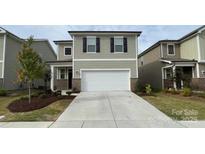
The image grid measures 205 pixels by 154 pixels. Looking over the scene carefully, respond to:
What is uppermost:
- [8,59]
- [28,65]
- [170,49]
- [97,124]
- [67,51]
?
[170,49]

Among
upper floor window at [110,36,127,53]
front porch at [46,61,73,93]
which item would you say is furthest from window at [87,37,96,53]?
front porch at [46,61,73,93]

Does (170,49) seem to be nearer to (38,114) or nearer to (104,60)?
(104,60)

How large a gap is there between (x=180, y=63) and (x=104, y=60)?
7.99 metres

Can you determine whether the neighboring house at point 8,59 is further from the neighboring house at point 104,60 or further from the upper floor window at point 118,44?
the upper floor window at point 118,44

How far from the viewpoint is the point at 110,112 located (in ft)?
30.8

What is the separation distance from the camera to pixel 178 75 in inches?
701

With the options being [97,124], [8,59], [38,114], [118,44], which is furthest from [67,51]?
[97,124]

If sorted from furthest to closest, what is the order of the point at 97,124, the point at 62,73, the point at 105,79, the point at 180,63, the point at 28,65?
the point at 62,73, the point at 180,63, the point at 105,79, the point at 28,65, the point at 97,124

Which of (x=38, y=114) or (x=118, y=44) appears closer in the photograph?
(x=38, y=114)

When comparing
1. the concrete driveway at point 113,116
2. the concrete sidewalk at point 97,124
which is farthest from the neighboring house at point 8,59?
the concrete sidewalk at point 97,124

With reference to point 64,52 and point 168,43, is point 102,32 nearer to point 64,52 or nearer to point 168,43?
point 64,52

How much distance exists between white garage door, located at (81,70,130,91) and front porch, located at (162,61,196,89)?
4.74 m
